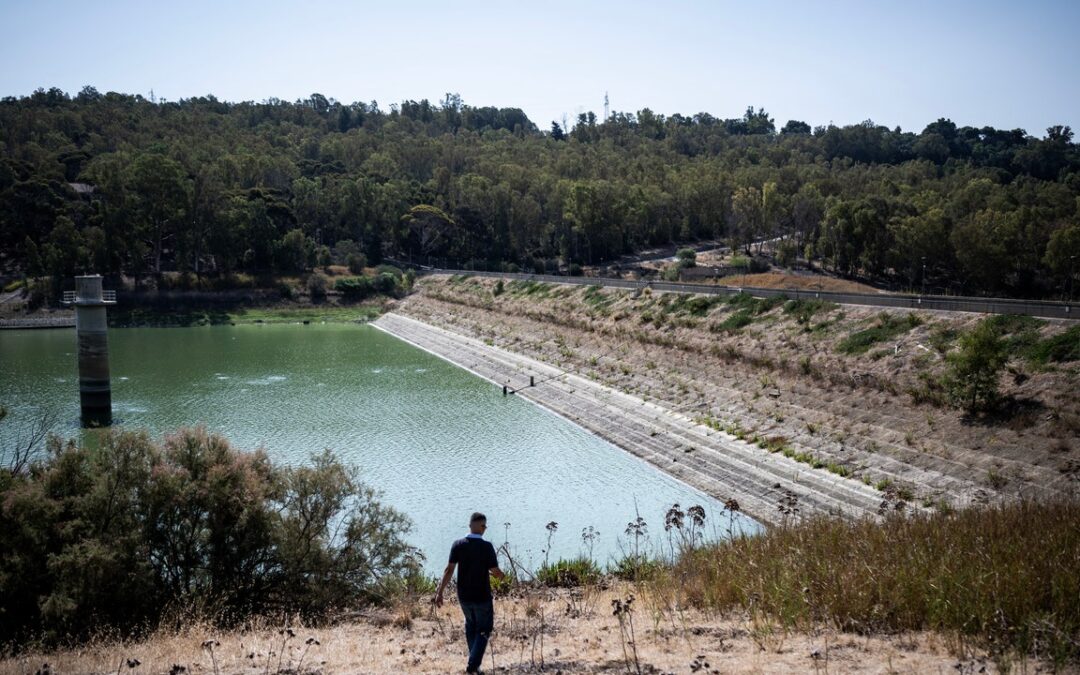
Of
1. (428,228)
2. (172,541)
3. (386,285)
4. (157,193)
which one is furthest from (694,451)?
(428,228)

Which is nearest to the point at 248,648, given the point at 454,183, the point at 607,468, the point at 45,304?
the point at 607,468

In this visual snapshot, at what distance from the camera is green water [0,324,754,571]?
21.7 meters

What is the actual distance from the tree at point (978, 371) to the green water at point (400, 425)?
8001mm

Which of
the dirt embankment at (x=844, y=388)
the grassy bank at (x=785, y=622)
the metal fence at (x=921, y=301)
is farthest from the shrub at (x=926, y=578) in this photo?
the metal fence at (x=921, y=301)

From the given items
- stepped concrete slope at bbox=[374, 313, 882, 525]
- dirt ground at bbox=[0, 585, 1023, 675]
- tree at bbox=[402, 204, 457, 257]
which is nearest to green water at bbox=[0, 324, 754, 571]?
stepped concrete slope at bbox=[374, 313, 882, 525]

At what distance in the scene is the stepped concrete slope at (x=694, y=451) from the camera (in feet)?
68.2

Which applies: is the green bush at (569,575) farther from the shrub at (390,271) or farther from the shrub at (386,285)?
the shrub at (390,271)

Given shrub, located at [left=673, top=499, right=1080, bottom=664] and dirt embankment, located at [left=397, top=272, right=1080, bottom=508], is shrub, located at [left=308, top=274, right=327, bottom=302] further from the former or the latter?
shrub, located at [left=673, top=499, right=1080, bottom=664]

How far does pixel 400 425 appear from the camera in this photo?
3309 centimetres

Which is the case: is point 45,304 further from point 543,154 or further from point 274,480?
point 543,154

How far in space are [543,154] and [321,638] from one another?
138019 mm

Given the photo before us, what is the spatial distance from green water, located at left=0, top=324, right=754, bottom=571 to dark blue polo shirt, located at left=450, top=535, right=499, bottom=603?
30.9ft

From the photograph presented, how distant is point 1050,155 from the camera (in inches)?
5202

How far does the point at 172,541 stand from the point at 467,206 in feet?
295
